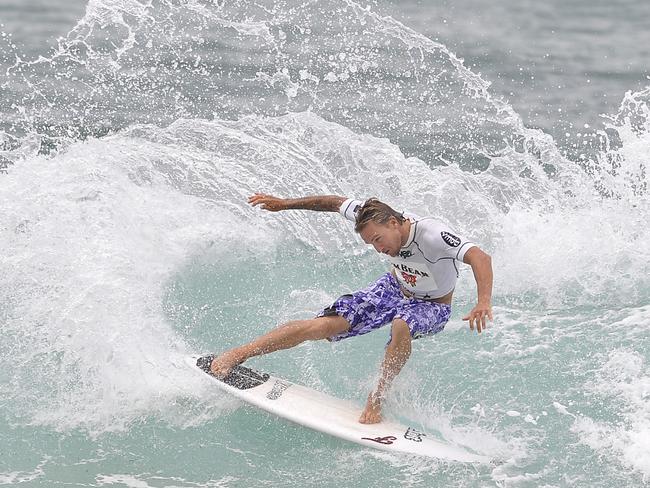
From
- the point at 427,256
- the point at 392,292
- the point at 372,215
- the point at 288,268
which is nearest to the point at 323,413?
the point at 392,292

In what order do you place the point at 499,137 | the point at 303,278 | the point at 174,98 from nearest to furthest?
the point at 303,278 → the point at 499,137 → the point at 174,98

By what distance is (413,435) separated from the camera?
6.60 m

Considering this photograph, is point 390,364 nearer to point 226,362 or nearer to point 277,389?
point 277,389

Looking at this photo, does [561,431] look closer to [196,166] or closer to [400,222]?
[400,222]

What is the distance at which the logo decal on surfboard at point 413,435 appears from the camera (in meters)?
6.56

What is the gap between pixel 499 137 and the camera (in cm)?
1391

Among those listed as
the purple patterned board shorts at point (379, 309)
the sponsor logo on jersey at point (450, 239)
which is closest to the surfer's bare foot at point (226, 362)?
the purple patterned board shorts at point (379, 309)

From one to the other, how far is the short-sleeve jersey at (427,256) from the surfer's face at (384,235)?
0.50ft

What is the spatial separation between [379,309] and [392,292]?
16 cm

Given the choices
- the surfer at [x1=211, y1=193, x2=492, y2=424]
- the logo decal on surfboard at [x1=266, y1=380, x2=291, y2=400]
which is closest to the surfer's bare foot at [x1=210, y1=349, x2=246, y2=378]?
the surfer at [x1=211, y1=193, x2=492, y2=424]

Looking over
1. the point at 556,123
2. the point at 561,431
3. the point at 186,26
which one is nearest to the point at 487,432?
the point at 561,431

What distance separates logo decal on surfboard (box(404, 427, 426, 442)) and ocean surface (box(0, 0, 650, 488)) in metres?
0.14

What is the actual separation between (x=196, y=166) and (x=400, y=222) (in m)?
4.29

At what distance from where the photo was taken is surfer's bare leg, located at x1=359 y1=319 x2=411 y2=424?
21.5ft
